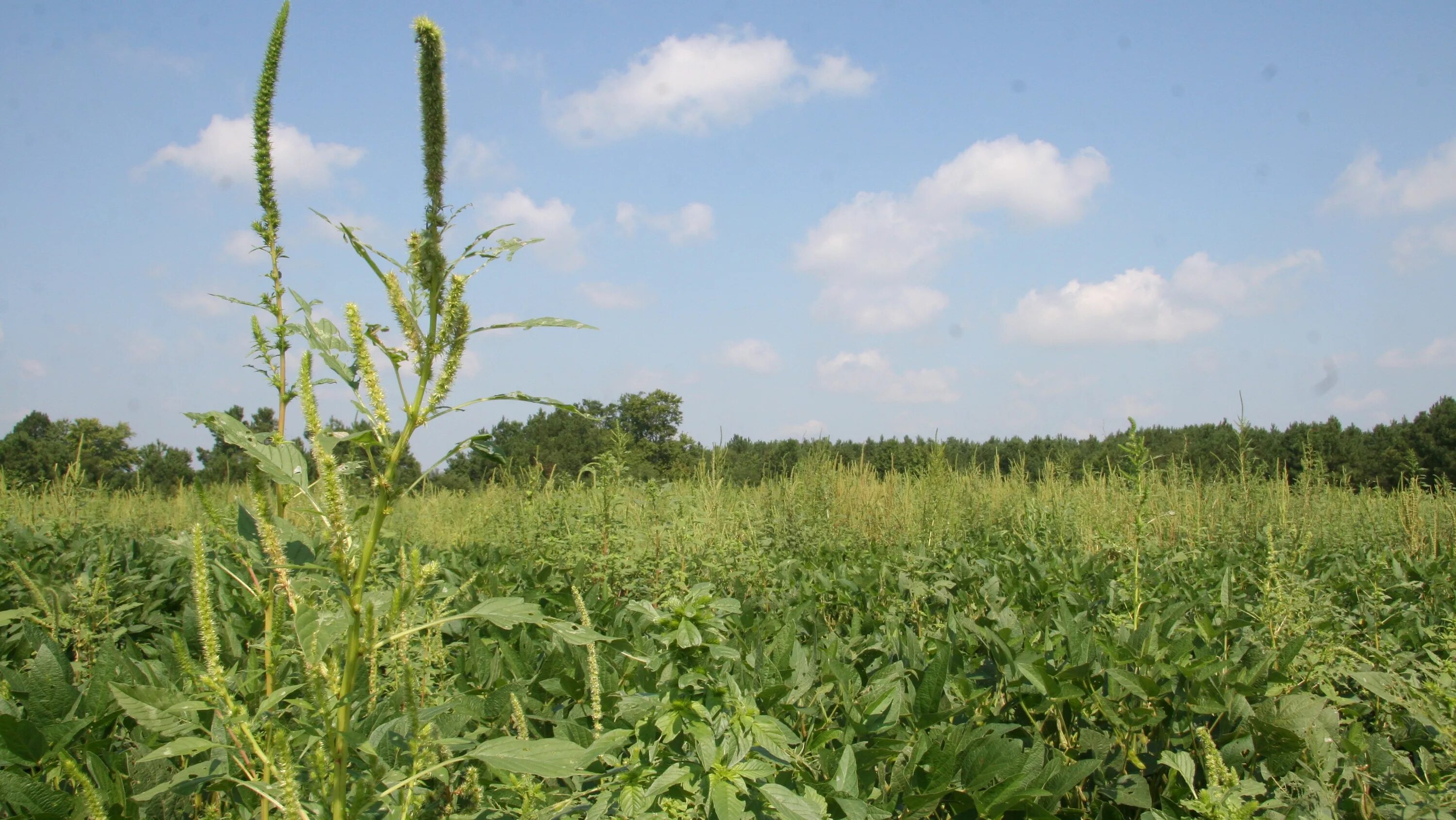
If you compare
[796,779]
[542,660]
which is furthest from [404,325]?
[542,660]

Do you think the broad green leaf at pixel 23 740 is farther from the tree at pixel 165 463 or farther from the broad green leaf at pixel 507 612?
the tree at pixel 165 463

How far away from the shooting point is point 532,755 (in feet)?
3.14

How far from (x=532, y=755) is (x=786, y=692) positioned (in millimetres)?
870

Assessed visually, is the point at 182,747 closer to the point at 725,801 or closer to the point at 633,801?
the point at 633,801

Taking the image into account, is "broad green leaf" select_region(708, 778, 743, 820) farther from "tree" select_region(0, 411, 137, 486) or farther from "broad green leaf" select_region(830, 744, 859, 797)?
"tree" select_region(0, 411, 137, 486)

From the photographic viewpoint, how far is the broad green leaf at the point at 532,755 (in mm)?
925

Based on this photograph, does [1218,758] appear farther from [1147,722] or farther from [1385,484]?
[1385,484]

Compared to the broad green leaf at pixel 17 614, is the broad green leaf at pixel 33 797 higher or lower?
lower

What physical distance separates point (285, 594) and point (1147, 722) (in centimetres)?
187

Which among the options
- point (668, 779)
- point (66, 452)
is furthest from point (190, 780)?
point (66, 452)

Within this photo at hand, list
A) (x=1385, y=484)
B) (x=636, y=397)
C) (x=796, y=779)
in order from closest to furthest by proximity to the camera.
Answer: (x=796, y=779), (x=1385, y=484), (x=636, y=397)

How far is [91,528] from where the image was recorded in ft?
20.1

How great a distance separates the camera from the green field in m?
1.25

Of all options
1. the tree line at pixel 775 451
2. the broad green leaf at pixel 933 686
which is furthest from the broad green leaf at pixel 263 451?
the tree line at pixel 775 451
